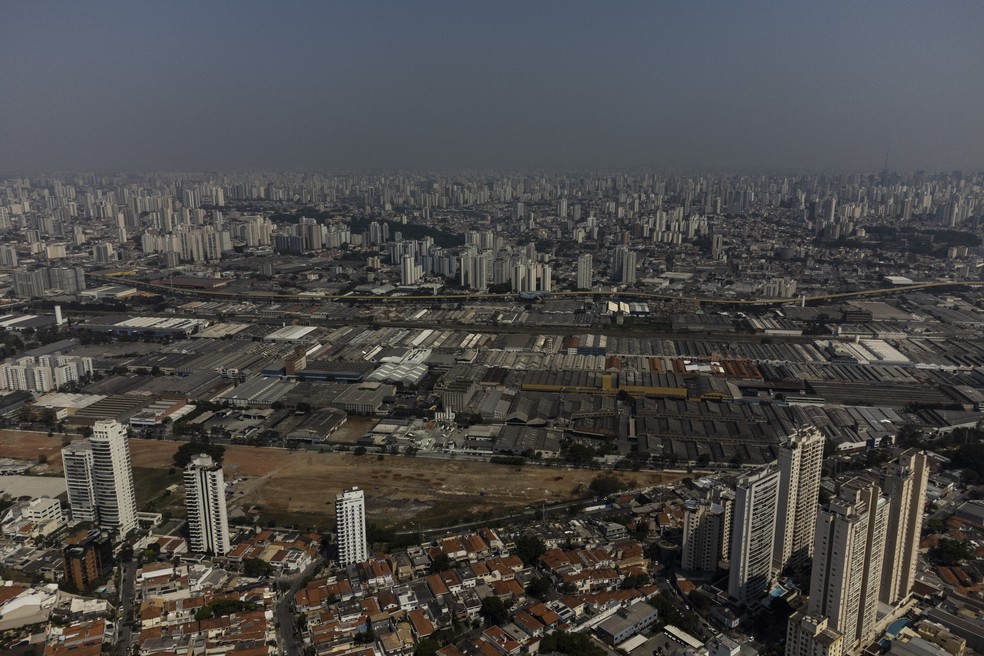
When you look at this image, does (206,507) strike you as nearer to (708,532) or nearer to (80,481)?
(80,481)

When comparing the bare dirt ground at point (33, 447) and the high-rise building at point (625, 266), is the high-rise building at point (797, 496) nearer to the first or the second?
the bare dirt ground at point (33, 447)

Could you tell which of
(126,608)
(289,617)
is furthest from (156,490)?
(289,617)

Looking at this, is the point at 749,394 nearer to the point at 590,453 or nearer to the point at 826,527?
the point at 590,453

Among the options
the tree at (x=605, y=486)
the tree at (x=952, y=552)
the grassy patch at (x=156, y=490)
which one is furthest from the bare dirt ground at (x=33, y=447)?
the tree at (x=952, y=552)

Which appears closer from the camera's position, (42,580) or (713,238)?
(42,580)

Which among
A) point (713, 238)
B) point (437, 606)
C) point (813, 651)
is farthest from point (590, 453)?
point (713, 238)

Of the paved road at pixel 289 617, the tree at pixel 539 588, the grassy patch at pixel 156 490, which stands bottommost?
the grassy patch at pixel 156 490

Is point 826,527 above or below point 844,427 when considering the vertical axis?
above
